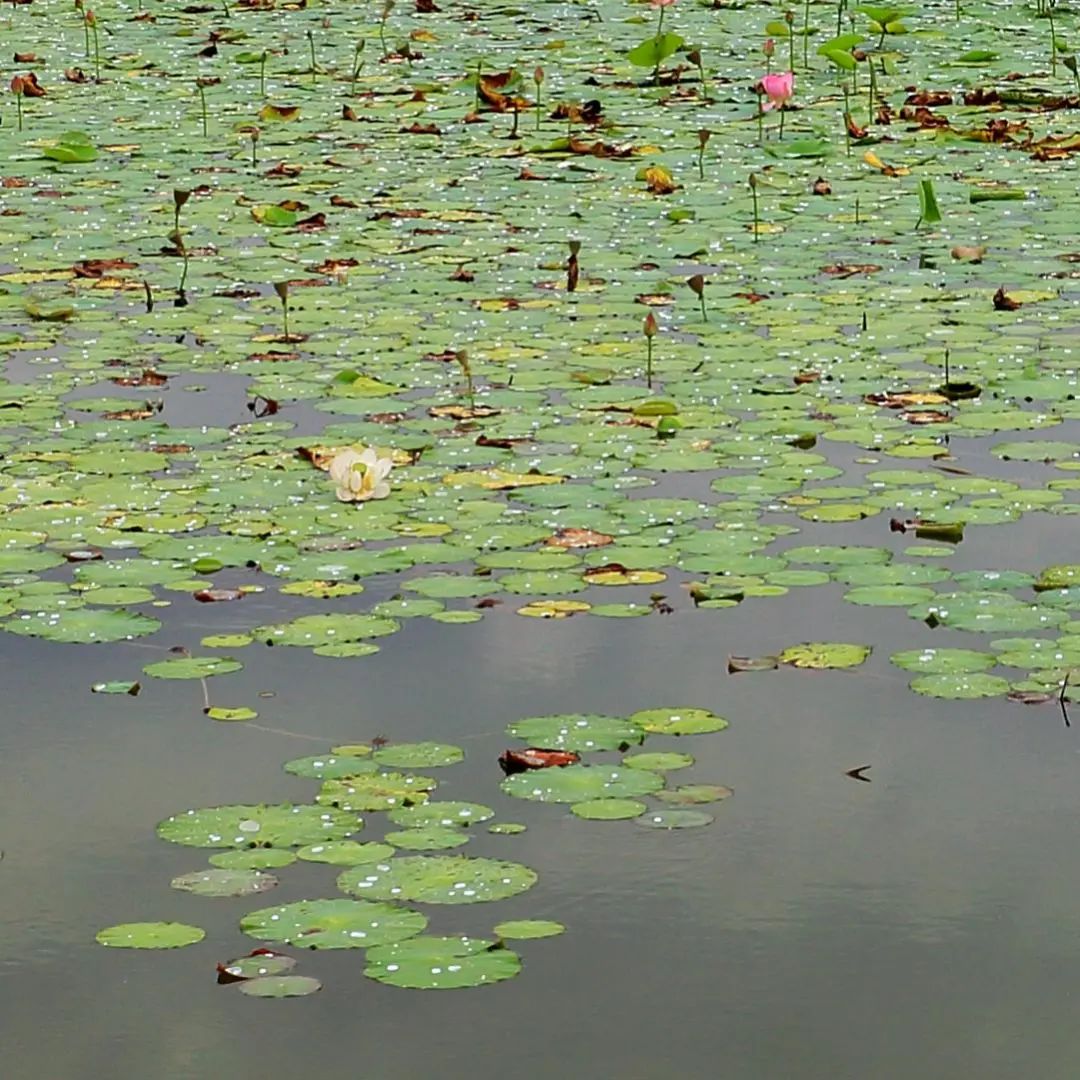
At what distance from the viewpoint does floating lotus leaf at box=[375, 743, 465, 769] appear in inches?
110

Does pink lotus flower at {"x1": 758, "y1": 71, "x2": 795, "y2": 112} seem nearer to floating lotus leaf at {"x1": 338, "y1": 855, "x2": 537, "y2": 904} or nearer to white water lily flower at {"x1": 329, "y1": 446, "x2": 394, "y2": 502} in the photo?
white water lily flower at {"x1": 329, "y1": 446, "x2": 394, "y2": 502}

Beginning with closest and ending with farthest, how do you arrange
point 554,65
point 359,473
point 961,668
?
point 961,668 → point 359,473 → point 554,65

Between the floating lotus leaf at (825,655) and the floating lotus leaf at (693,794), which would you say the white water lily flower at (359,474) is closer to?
the floating lotus leaf at (825,655)

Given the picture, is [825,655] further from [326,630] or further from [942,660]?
[326,630]

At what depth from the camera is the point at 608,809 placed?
2662mm

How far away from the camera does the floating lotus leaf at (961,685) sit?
2.97 metres

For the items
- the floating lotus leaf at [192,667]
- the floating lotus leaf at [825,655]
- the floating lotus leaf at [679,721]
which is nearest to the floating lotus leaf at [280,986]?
the floating lotus leaf at [679,721]

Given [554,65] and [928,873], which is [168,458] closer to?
[928,873]

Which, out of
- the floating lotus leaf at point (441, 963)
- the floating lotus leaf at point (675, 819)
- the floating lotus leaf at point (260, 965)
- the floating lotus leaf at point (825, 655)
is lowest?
the floating lotus leaf at point (441, 963)

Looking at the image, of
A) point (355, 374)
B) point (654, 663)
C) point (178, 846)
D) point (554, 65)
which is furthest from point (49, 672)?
point (554, 65)

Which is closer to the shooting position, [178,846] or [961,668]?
[178,846]

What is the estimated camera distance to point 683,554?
3580 millimetres

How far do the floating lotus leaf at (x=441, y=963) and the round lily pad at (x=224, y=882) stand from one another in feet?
0.69

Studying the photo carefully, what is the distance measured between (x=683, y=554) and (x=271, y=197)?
3.60 meters
